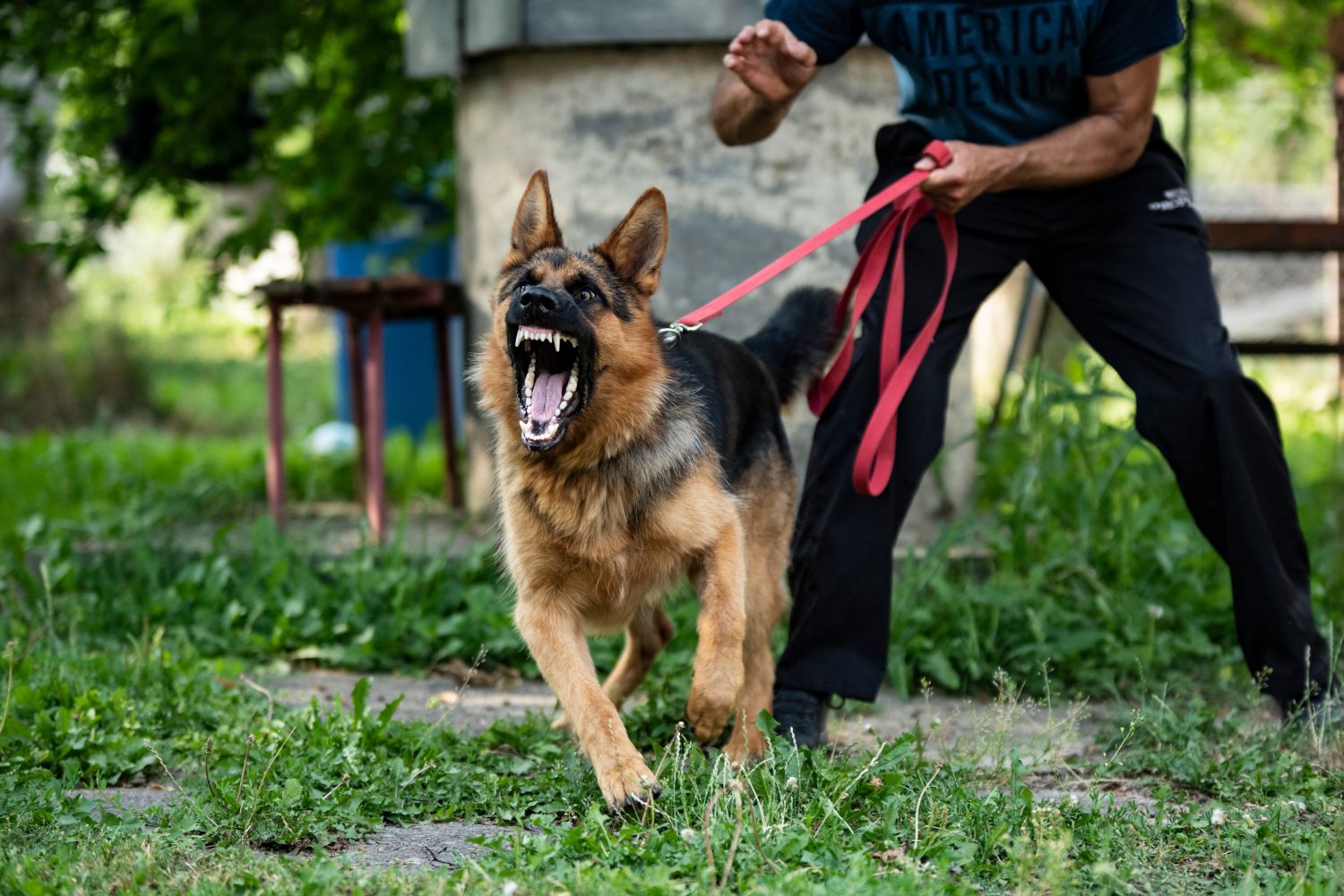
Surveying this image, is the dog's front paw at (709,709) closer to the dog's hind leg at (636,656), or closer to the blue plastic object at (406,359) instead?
the dog's hind leg at (636,656)

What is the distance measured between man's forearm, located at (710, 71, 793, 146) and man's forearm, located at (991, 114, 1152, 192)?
68 cm

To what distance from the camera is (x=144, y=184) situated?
7148 mm

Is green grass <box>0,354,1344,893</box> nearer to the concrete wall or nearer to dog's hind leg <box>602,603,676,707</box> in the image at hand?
dog's hind leg <box>602,603,676,707</box>

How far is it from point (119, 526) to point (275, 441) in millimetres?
753

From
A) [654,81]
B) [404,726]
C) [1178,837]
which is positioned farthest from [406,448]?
[1178,837]

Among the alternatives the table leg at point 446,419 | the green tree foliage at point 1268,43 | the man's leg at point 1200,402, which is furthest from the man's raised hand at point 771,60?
the green tree foliage at point 1268,43

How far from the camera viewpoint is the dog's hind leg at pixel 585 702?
10.6ft

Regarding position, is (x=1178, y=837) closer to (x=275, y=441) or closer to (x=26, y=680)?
(x=26, y=680)

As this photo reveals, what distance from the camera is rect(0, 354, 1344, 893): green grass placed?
9.29 ft

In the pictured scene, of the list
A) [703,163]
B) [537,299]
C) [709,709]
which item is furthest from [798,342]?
[703,163]

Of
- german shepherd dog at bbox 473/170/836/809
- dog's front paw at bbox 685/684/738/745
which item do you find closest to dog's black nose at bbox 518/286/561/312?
german shepherd dog at bbox 473/170/836/809

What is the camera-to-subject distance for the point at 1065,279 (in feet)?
13.4

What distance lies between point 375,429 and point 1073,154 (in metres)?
3.35

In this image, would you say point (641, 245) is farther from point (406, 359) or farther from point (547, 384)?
point (406, 359)
